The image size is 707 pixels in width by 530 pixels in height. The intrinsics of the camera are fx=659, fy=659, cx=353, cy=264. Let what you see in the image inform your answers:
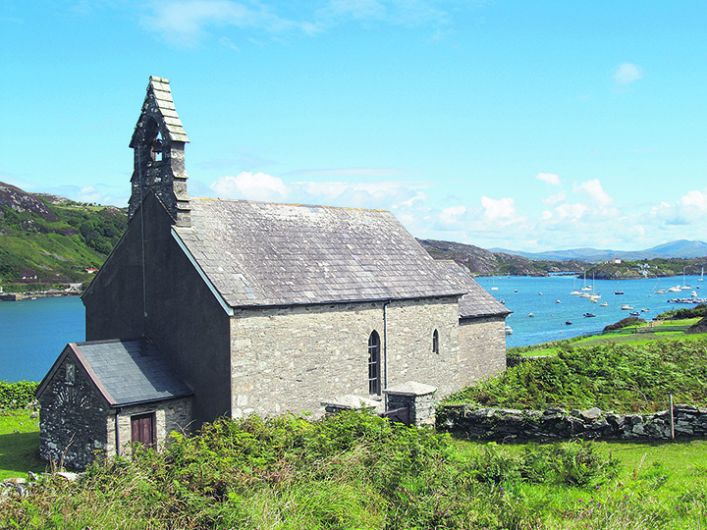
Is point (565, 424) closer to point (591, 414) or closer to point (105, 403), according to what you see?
point (591, 414)

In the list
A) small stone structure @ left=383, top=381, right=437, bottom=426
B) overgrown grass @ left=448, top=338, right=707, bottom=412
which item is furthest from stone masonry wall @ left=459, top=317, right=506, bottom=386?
small stone structure @ left=383, top=381, right=437, bottom=426

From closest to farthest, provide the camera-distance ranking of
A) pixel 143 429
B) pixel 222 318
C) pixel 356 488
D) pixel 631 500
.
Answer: pixel 631 500, pixel 356 488, pixel 143 429, pixel 222 318

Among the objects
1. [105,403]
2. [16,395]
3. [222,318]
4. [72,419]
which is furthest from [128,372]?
[16,395]

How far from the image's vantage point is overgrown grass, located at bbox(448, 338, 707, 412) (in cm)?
2094

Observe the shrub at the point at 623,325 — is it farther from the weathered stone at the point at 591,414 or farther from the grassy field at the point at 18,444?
the grassy field at the point at 18,444

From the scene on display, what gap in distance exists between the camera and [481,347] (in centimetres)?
3178

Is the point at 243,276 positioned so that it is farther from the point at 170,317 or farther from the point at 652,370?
the point at 652,370

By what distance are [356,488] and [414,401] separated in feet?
23.1

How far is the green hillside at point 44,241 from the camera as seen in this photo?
16000 centimetres

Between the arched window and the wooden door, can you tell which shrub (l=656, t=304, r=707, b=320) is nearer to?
the arched window

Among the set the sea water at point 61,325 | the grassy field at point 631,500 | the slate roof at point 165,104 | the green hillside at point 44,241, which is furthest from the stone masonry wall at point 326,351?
the green hillside at point 44,241

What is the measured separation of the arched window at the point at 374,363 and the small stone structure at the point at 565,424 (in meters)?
4.96

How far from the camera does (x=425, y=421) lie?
59.3 feet

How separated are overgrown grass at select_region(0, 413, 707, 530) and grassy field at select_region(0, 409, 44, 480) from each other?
10.0m
